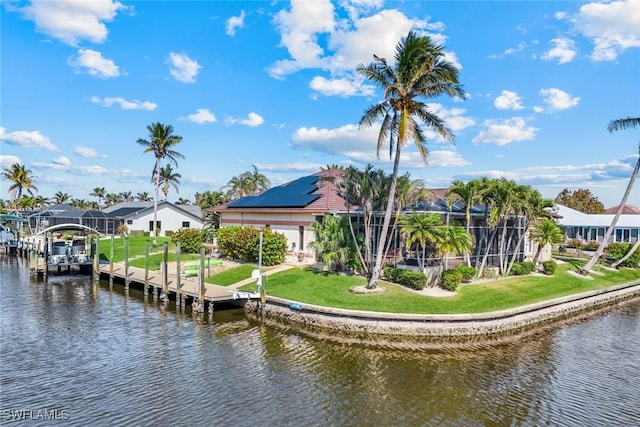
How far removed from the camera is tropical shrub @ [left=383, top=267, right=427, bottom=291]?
23781 mm

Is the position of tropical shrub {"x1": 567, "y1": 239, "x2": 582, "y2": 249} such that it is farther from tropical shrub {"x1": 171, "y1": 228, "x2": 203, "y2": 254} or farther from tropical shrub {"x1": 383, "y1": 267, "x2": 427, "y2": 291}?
tropical shrub {"x1": 171, "y1": 228, "x2": 203, "y2": 254}

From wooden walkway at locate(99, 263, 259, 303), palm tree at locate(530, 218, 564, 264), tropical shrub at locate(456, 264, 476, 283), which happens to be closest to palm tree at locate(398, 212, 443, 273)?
tropical shrub at locate(456, 264, 476, 283)

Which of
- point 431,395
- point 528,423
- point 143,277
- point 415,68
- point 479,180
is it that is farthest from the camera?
point 143,277

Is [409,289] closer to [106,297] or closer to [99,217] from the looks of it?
[106,297]

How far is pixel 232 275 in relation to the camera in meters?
29.4

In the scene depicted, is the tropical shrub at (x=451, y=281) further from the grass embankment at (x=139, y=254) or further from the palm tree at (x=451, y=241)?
the grass embankment at (x=139, y=254)

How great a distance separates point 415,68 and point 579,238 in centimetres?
4560

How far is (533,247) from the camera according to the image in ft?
125

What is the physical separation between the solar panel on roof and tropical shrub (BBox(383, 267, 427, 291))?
9607 millimetres

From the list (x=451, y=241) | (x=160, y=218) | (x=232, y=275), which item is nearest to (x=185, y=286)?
(x=232, y=275)

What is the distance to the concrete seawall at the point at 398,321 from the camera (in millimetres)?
20047

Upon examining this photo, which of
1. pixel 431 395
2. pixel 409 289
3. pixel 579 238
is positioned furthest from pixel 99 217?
pixel 579 238

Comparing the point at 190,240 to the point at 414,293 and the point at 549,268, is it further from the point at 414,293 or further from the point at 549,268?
the point at 549,268

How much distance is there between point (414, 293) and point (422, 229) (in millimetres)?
3394
